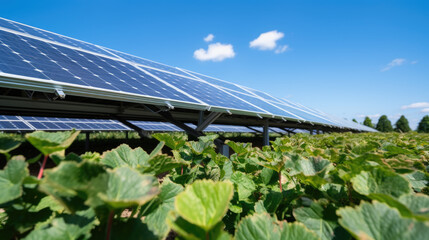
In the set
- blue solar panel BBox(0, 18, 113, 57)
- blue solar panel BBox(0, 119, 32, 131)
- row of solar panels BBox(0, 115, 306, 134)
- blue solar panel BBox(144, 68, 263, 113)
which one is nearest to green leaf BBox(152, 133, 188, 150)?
blue solar panel BBox(144, 68, 263, 113)

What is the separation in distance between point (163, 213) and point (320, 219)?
435 millimetres

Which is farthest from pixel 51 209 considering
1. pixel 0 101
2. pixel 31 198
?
pixel 0 101

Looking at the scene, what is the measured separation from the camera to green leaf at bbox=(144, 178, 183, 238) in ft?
1.77

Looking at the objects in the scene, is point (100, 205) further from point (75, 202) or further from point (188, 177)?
point (188, 177)

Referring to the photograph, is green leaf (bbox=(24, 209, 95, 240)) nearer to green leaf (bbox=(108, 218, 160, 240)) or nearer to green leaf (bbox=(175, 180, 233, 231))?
green leaf (bbox=(108, 218, 160, 240))

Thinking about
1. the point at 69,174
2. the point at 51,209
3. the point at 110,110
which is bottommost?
the point at 110,110

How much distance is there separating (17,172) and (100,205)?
27cm

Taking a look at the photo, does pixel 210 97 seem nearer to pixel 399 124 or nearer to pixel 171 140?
pixel 171 140

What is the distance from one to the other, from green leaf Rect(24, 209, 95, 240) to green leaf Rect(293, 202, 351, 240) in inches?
20.2

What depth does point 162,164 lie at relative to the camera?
656 millimetres

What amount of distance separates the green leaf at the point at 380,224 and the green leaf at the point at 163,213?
38 centimetres

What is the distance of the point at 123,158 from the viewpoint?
2.44ft

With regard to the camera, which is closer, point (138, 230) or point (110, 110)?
point (138, 230)

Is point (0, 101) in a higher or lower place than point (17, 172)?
lower
